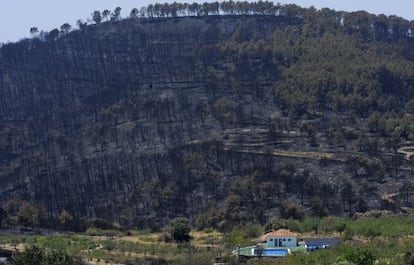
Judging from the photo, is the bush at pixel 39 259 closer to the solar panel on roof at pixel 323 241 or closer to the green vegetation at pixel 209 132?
the green vegetation at pixel 209 132

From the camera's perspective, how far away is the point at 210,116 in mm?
75250

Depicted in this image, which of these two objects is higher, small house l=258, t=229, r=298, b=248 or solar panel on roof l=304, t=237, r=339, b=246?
solar panel on roof l=304, t=237, r=339, b=246

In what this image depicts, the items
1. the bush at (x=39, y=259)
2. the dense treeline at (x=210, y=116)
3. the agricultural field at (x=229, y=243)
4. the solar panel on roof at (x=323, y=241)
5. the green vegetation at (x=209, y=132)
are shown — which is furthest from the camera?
the dense treeline at (x=210, y=116)

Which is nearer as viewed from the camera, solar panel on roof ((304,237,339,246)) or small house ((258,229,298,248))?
solar panel on roof ((304,237,339,246))

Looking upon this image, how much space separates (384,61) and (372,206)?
101ft

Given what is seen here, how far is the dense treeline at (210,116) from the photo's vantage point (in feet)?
201

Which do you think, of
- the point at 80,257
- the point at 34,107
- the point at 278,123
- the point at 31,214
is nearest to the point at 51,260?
the point at 80,257

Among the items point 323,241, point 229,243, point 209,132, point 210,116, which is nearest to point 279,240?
point 323,241

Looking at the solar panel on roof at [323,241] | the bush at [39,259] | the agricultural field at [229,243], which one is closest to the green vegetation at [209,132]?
the agricultural field at [229,243]

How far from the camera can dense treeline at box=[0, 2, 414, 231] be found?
201ft

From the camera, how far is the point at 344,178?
2431 inches

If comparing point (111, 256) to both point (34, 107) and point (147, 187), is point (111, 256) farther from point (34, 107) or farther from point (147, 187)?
point (34, 107)

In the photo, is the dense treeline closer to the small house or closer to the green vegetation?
the green vegetation

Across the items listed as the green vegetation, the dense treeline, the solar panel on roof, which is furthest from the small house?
the dense treeline
